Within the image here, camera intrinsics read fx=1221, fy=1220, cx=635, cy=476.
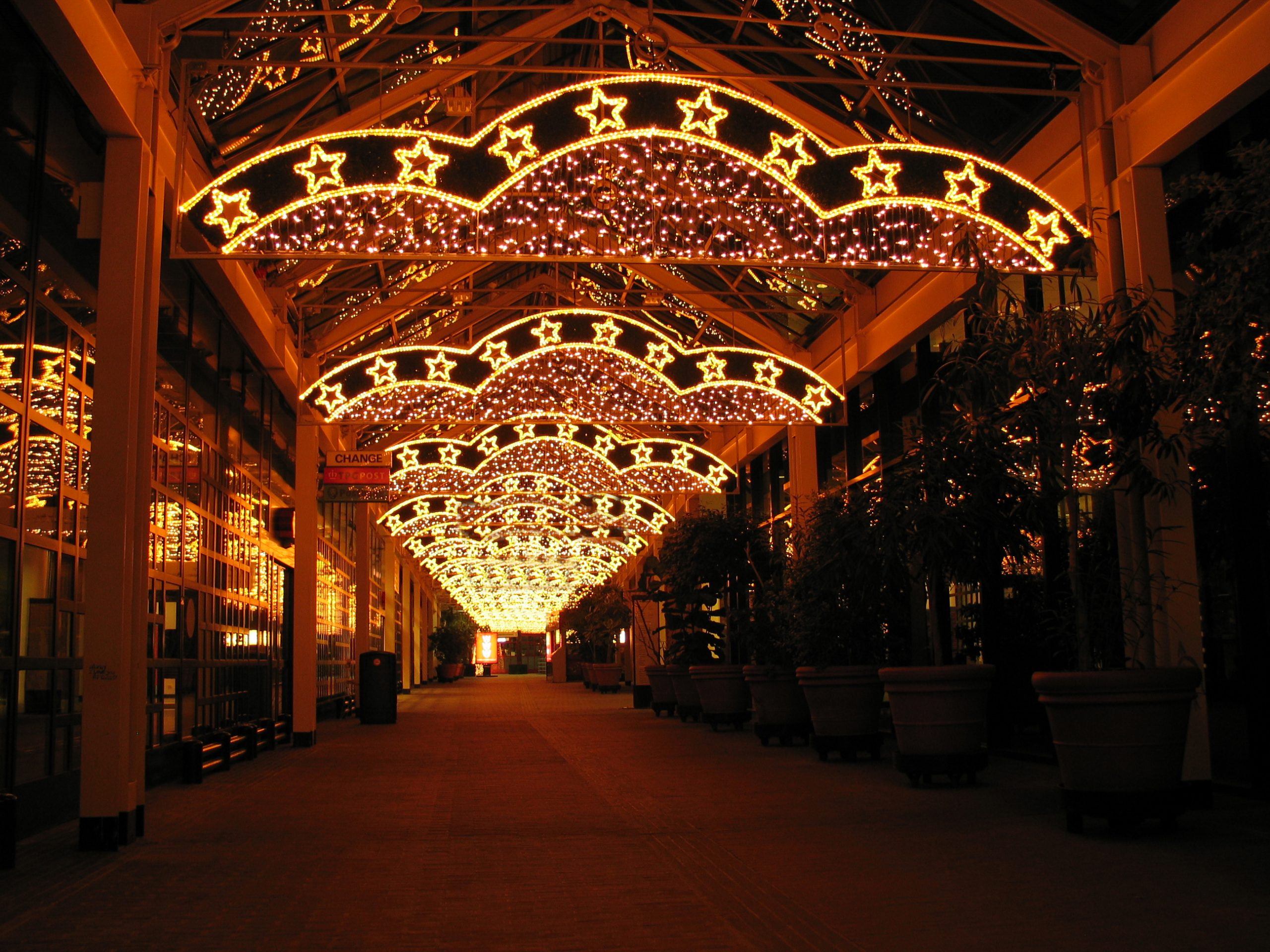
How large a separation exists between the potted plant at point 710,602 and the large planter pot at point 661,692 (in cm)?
135

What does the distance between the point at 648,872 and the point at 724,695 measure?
10949 mm

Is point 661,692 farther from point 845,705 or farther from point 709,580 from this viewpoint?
point 845,705

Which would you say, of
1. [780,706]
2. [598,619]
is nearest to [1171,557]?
[780,706]

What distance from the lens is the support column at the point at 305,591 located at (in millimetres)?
15273

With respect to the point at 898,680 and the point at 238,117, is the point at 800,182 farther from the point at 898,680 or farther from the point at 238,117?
the point at 238,117

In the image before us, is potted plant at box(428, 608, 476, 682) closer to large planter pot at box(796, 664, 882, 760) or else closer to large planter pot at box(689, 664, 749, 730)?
large planter pot at box(689, 664, 749, 730)

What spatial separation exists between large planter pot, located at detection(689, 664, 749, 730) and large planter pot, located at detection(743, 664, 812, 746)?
2.88 meters

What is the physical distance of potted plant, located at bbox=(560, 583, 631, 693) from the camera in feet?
99.7

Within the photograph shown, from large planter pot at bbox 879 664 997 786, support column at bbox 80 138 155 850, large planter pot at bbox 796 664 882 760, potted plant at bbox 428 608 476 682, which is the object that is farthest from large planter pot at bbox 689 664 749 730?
potted plant at bbox 428 608 476 682

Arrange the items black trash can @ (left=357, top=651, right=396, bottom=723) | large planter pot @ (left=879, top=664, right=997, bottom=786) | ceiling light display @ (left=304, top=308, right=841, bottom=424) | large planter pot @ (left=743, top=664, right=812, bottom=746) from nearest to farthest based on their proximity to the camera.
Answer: large planter pot @ (left=879, top=664, right=997, bottom=786)
ceiling light display @ (left=304, top=308, right=841, bottom=424)
large planter pot @ (left=743, top=664, right=812, bottom=746)
black trash can @ (left=357, top=651, right=396, bottom=723)

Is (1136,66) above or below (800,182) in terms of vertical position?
above

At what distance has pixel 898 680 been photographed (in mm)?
8922

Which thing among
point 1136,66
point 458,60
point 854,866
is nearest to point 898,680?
point 854,866

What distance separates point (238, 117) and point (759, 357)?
18.2 feet
